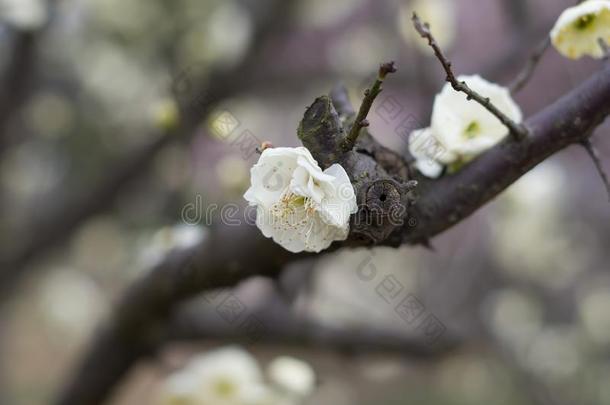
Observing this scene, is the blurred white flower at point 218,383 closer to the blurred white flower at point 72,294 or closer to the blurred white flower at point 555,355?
the blurred white flower at point 555,355

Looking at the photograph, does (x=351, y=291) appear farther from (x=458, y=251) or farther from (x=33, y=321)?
(x=33, y=321)

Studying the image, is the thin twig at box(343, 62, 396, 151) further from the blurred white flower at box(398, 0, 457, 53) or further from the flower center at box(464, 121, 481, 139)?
the blurred white flower at box(398, 0, 457, 53)

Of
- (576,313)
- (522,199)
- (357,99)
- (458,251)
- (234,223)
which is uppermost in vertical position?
(234,223)

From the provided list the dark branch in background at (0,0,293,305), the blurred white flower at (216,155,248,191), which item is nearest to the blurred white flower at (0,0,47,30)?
the dark branch in background at (0,0,293,305)

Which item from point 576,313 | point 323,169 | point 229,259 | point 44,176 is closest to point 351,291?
point 576,313

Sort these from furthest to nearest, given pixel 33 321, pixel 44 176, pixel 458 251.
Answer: pixel 33 321
pixel 44 176
pixel 458 251

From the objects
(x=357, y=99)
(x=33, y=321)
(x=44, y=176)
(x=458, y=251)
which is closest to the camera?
(x=357, y=99)

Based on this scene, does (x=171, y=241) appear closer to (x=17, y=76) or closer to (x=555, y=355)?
(x=17, y=76)
